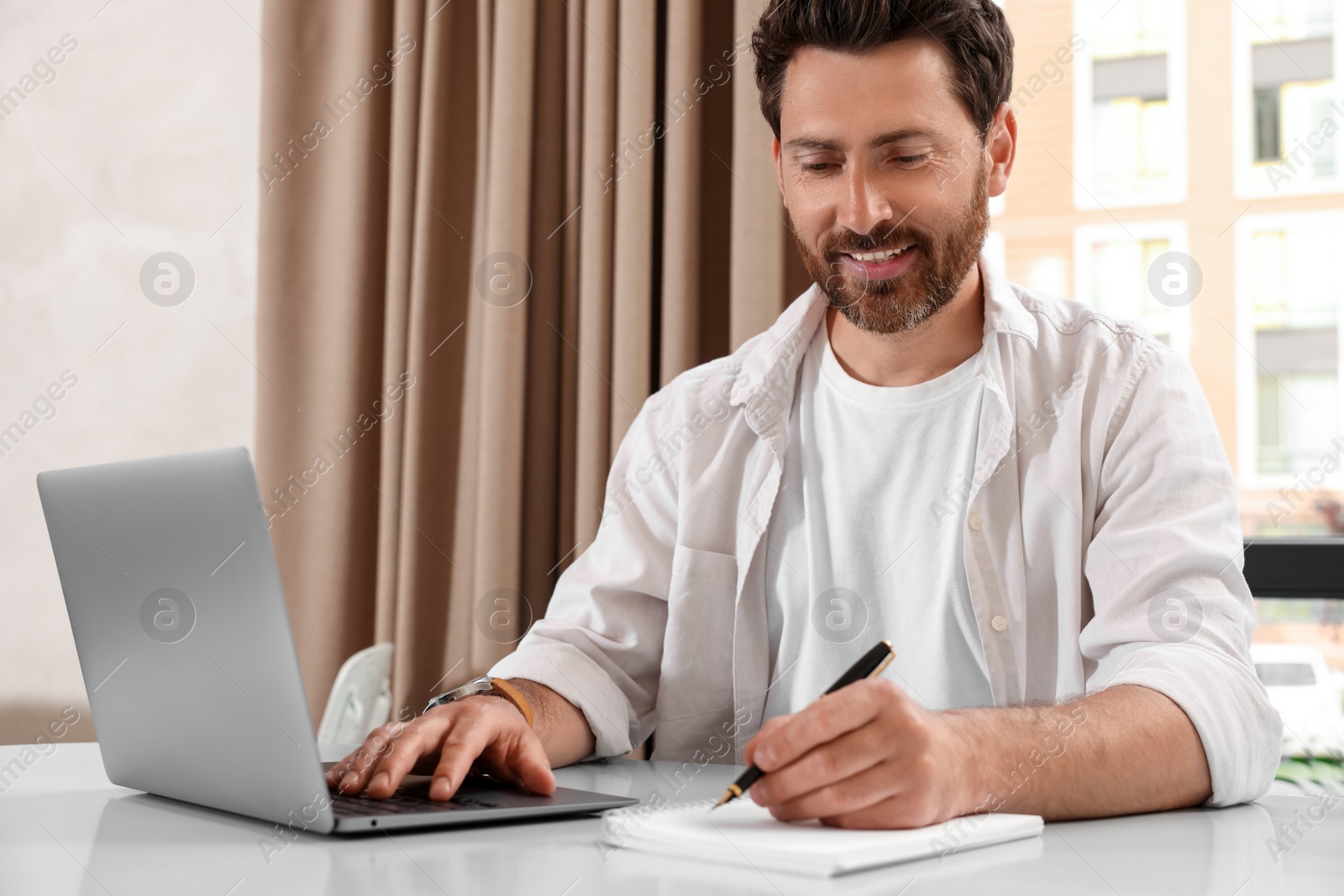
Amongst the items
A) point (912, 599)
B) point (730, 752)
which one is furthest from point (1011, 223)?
point (730, 752)

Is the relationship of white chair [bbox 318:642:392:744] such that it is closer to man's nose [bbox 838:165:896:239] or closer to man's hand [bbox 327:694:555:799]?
man's hand [bbox 327:694:555:799]

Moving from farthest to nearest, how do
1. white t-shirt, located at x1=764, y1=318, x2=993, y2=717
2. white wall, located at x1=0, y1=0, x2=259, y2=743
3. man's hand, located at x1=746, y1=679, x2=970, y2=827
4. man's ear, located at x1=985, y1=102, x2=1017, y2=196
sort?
white wall, located at x1=0, y1=0, x2=259, y2=743
man's ear, located at x1=985, y1=102, x2=1017, y2=196
white t-shirt, located at x1=764, y1=318, x2=993, y2=717
man's hand, located at x1=746, y1=679, x2=970, y2=827

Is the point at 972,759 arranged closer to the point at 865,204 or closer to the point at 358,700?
the point at 865,204

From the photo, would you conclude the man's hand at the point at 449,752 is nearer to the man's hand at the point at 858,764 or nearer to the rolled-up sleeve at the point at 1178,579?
the man's hand at the point at 858,764

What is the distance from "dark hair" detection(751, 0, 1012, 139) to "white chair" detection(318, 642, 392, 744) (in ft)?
3.59

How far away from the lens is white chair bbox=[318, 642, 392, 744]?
1778 millimetres

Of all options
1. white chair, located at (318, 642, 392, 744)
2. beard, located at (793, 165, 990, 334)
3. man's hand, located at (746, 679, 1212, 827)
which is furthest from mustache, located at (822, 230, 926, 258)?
white chair, located at (318, 642, 392, 744)

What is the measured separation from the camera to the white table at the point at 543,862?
56 cm

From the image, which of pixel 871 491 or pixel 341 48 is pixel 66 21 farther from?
pixel 871 491

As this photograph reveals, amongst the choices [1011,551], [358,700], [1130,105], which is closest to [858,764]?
[1011,551]

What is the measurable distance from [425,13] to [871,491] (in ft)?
4.45

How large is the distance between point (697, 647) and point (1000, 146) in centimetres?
71

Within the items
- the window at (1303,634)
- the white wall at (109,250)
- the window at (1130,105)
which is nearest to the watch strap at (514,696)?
the window at (1303,634)

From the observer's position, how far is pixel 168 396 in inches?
88.5
